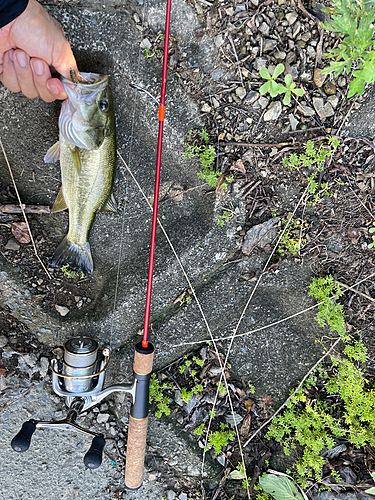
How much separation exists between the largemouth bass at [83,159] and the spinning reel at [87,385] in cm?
59

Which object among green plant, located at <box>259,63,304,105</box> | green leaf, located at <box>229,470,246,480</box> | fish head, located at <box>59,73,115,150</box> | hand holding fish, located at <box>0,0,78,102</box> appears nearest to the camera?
hand holding fish, located at <box>0,0,78,102</box>

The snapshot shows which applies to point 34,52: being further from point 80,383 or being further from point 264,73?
point 80,383

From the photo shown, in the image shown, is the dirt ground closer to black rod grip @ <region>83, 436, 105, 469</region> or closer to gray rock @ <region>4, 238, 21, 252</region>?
gray rock @ <region>4, 238, 21, 252</region>

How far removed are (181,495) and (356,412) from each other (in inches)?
51.3

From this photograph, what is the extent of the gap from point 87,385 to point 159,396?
1.81 ft

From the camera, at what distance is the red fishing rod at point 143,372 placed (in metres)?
1.71

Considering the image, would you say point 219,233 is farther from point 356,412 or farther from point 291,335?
point 356,412

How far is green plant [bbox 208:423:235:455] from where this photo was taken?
2.20 meters

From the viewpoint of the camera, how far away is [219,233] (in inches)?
84.7

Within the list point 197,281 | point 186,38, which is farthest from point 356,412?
point 186,38

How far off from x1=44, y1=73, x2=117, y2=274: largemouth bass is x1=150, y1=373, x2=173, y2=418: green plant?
2.82ft

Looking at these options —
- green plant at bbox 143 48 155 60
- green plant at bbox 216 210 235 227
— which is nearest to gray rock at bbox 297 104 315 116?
green plant at bbox 216 210 235 227

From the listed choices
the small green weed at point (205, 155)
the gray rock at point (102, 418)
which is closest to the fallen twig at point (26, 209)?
the small green weed at point (205, 155)

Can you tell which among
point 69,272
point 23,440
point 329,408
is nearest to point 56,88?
point 69,272
